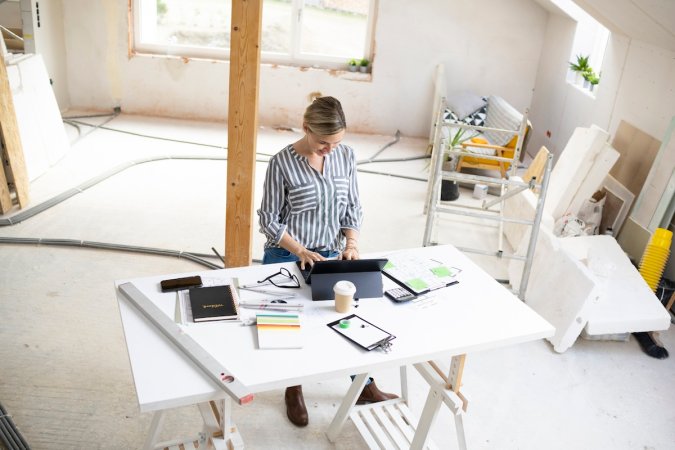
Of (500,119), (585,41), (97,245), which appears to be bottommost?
(97,245)

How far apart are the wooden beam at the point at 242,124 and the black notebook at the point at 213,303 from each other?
117 centimetres

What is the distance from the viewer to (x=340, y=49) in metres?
7.74

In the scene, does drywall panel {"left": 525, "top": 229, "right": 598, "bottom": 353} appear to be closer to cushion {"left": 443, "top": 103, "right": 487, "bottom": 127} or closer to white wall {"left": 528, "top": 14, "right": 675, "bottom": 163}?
white wall {"left": 528, "top": 14, "right": 675, "bottom": 163}

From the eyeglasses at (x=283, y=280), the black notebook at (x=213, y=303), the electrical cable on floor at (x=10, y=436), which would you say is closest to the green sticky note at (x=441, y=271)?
the eyeglasses at (x=283, y=280)

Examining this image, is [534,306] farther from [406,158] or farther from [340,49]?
[340,49]

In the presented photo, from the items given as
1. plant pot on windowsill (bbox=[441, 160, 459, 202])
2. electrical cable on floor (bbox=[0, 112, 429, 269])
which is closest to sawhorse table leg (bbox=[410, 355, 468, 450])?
electrical cable on floor (bbox=[0, 112, 429, 269])

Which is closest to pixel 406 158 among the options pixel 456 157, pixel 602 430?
pixel 456 157

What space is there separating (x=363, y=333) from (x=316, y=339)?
0.16 metres

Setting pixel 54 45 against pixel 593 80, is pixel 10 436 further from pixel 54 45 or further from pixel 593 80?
pixel 54 45

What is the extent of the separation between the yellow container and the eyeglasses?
270cm

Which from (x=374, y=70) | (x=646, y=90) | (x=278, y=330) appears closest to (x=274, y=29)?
(x=374, y=70)

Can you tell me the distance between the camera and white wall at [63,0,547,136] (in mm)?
7363

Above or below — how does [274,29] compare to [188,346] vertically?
above

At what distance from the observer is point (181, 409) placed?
2.91 metres
